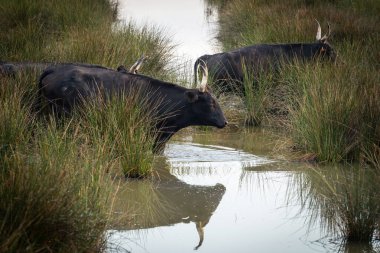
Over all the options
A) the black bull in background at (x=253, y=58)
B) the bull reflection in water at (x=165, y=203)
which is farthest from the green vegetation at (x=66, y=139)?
the black bull in background at (x=253, y=58)

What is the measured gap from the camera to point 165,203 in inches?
295

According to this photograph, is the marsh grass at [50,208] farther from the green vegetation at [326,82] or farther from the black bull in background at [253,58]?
the black bull in background at [253,58]

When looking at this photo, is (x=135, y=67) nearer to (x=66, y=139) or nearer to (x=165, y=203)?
(x=66, y=139)

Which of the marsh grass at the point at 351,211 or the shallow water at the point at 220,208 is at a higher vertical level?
the marsh grass at the point at 351,211

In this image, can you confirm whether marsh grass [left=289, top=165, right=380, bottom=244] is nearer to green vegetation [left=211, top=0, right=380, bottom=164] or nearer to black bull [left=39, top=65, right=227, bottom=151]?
green vegetation [left=211, top=0, right=380, bottom=164]

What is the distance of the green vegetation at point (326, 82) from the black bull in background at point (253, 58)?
0.31 m

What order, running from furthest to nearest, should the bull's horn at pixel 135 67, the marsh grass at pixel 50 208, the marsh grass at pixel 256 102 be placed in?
the marsh grass at pixel 256 102 < the bull's horn at pixel 135 67 < the marsh grass at pixel 50 208

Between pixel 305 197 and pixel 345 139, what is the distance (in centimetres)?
163

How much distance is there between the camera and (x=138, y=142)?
26.6 ft

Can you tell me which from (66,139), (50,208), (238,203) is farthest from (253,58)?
(50,208)

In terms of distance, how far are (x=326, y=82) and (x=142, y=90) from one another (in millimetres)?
2257

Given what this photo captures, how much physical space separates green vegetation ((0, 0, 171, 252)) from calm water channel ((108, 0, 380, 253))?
0.37 meters

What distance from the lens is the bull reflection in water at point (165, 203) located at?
6.76 metres

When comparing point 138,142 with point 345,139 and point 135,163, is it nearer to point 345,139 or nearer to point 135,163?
point 135,163
